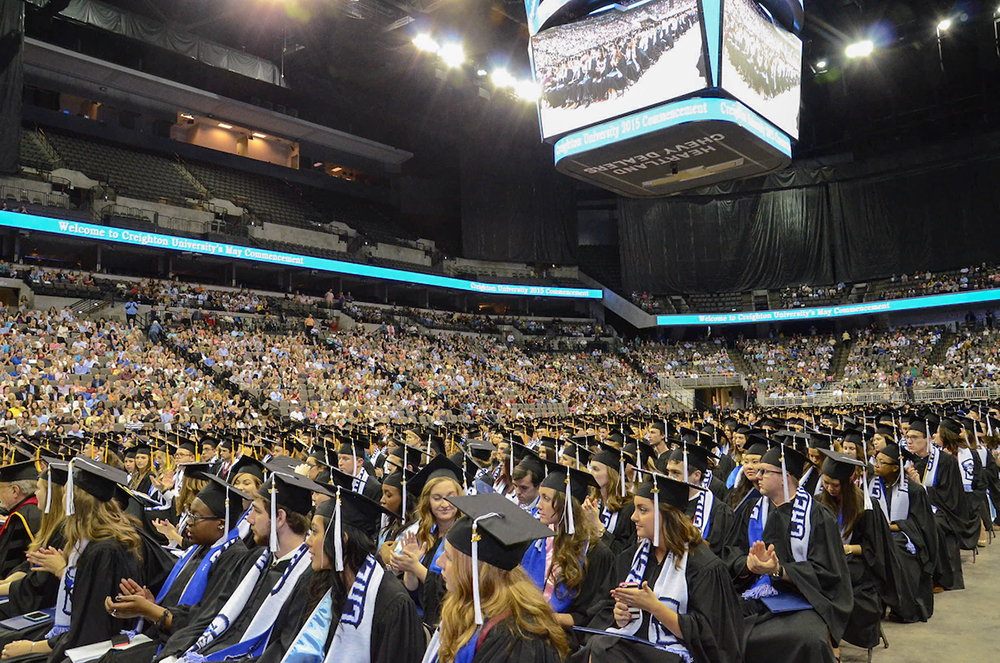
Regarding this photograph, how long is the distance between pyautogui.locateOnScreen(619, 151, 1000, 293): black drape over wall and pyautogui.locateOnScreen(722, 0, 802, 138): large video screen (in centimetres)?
2991

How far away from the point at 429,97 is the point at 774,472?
40071 millimetres

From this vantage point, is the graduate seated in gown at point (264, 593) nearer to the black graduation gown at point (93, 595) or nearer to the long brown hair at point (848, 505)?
the black graduation gown at point (93, 595)

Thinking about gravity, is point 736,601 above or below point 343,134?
below

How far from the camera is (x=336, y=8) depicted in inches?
933

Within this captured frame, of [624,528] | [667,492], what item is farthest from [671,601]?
[624,528]

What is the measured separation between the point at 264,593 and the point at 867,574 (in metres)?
4.10

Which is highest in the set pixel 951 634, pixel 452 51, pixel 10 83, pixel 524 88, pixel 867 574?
pixel 524 88

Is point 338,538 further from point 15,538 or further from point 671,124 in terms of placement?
point 671,124

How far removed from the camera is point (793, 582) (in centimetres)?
447

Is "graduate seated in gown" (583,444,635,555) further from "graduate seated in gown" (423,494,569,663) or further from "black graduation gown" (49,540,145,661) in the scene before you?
"black graduation gown" (49,540,145,661)

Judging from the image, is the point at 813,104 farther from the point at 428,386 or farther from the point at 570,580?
the point at 570,580

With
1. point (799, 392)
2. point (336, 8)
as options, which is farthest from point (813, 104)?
point (336, 8)

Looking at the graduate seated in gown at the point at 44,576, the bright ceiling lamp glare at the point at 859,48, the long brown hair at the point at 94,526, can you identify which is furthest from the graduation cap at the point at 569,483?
the bright ceiling lamp glare at the point at 859,48

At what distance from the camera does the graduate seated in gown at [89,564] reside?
13.7ft
